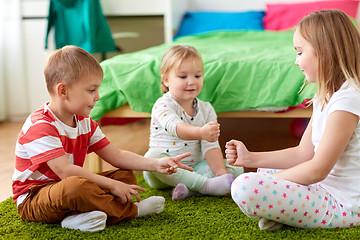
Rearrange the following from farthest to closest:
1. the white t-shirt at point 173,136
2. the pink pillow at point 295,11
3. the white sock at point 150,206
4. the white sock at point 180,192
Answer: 1. the pink pillow at point 295,11
2. the white t-shirt at point 173,136
3. the white sock at point 180,192
4. the white sock at point 150,206

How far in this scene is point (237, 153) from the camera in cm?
136

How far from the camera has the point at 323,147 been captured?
1.19 m

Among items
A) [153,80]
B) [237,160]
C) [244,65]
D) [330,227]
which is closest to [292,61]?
[244,65]

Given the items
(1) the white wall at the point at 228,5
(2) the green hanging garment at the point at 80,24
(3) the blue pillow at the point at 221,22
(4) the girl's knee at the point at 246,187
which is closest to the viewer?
(4) the girl's knee at the point at 246,187

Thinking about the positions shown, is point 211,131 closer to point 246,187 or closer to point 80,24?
point 246,187

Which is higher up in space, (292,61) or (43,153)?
(292,61)

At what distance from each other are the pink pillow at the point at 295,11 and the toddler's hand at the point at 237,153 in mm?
2136

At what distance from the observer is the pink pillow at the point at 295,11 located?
3311mm

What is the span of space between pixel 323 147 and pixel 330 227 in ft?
0.73

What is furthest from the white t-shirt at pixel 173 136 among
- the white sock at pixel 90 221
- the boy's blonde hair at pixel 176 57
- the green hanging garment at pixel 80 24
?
the green hanging garment at pixel 80 24

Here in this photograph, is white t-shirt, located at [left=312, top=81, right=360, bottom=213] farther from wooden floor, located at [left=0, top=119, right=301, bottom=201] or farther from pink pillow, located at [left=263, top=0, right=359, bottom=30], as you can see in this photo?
pink pillow, located at [left=263, top=0, right=359, bottom=30]

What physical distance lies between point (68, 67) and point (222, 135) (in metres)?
1.45

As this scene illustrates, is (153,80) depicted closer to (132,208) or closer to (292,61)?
(292,61)

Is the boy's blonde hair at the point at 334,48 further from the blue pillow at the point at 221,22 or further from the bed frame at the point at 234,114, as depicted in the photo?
the blue pillow at the point at 221,22
